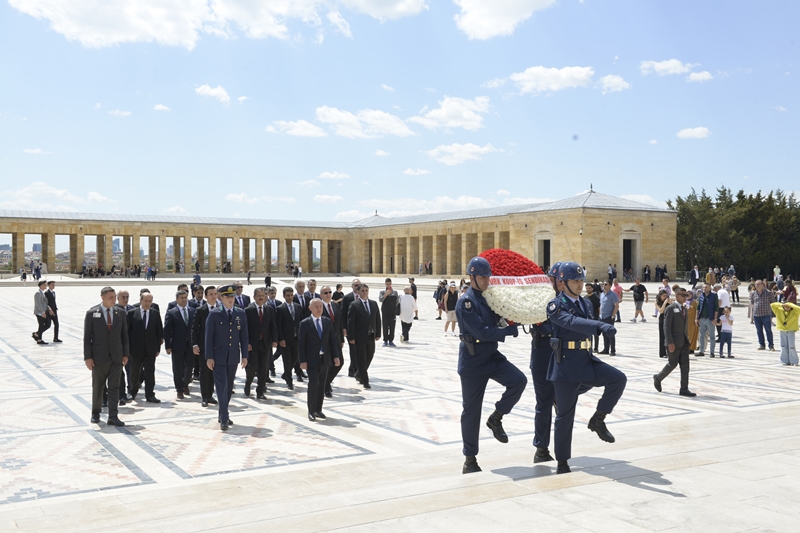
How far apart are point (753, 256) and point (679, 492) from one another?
179 ft

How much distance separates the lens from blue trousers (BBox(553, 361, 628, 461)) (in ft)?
18.2

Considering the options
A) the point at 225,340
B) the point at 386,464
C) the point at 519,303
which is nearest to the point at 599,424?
the point at 519,303

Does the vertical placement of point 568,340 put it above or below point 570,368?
above

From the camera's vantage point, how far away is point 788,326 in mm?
13320

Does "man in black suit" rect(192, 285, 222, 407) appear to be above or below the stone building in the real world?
below

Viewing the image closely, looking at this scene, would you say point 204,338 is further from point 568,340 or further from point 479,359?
point 568,340

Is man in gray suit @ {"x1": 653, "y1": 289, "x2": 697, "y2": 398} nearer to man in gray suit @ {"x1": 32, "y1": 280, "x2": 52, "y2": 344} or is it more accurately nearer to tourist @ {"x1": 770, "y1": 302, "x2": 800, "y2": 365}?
tourist @ {"x1": 770, "y1": 302, "x2": 800, "y2": 365}

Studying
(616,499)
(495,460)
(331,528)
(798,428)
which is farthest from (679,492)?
(798,428)

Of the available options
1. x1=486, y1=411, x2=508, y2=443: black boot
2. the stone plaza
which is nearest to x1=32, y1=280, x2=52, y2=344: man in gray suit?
the stone plaza

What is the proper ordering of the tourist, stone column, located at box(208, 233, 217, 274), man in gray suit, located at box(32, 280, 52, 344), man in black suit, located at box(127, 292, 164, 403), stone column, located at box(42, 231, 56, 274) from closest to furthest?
1. man in black suit, located at box(127, 292, 164, 403)
2. the tourist
3. man in gray suit, located at box(32, 280, 52, 344)
4. stone column, located at box(42, 231, 56, 274)
5. stone column, located at box(208, 233, 217, 274)

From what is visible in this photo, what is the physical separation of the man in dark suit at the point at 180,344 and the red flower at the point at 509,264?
5.49m

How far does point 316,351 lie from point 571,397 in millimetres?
3770

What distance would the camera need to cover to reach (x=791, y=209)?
194 ft

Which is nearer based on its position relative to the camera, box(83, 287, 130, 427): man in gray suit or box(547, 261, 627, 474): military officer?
box(547, 261, 627, 474): military officer
